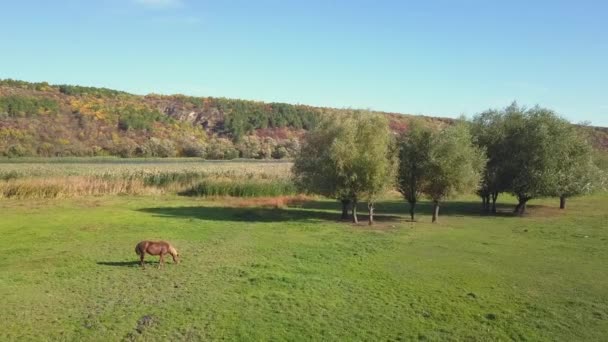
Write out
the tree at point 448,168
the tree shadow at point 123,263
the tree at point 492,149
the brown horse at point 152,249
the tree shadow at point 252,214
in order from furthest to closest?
the tree at point 492,149 → the tree shadow at point 252,214 → the tree at point 448,168 → the tree shadow at point 123,263 → the brown horse at point 152,249

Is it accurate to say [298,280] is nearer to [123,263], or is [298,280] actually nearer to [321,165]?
[123,263]

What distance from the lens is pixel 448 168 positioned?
32438 mm

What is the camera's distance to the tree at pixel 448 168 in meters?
32.5

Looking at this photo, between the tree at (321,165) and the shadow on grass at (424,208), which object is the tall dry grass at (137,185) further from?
the tree at (321,165)

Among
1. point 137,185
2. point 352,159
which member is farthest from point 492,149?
point 137,185

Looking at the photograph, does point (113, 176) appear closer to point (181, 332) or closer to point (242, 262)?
point (242, 262)

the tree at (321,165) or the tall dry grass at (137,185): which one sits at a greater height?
the tree at (321,165)

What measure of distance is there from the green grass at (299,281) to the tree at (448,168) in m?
3.23

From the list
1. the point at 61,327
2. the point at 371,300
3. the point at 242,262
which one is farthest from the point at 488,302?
the point at 61,327

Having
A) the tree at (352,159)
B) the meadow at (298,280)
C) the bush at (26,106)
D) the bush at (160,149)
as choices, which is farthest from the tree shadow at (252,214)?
the bush at (26,106)

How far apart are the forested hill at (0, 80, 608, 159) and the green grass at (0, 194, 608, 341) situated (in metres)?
76.6

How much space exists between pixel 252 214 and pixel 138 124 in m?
95.9

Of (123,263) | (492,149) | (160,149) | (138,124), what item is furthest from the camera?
(138,124)

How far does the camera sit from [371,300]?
15602 mm
